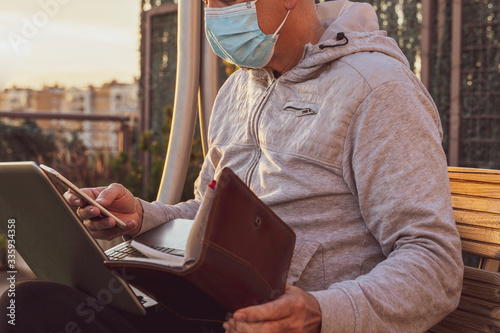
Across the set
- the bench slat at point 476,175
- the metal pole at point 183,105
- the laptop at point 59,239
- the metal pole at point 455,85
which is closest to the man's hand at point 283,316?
the laptop at point 59,239

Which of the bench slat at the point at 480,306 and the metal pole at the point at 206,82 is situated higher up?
the metal pole at the point at 206,82

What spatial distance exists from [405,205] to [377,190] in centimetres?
7

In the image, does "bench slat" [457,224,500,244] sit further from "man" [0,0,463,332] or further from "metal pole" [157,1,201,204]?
"metal pole" [157,1,201,204]

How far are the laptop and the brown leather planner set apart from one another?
15 cm

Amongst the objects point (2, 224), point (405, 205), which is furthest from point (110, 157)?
point (405, 205)

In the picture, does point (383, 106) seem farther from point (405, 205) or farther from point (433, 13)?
point (433, 13)

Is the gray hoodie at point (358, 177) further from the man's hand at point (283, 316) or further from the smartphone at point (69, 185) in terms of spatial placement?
the smartphone at point (69, 185)

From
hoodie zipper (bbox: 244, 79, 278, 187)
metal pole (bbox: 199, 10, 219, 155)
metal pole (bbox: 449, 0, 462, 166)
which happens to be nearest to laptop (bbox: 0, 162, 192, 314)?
hoodie zipper (bbox: 244, 79, 278, 187)

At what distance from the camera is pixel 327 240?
133 cm

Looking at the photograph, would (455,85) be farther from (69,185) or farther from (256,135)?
→ (69,185)

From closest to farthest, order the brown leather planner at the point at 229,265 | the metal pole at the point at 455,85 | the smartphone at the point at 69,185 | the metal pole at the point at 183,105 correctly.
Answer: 1. the brown leather planner at the point at 229,265
2. the smartphone at the point at 69,185
3. the metal pole at the point at 183,105
4. the metal pole at the point at 455,85

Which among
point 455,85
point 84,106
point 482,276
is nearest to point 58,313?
point 482,276

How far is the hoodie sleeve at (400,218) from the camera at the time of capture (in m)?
1.09

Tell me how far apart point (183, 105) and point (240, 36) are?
0.41 m
